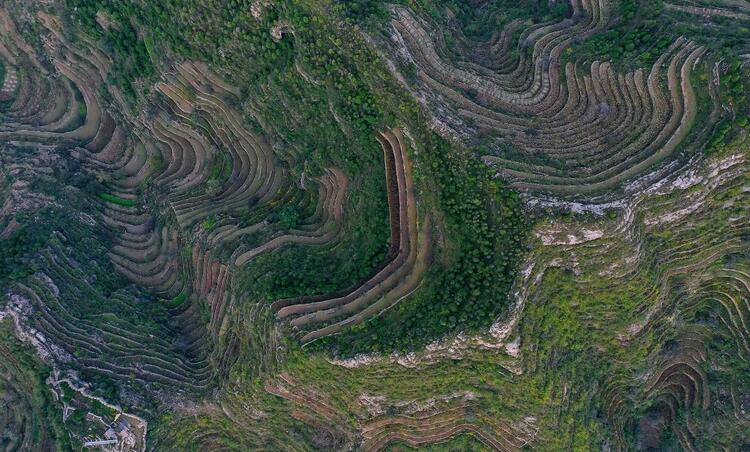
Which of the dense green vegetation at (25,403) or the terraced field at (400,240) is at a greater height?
the terraced field at (400,240)

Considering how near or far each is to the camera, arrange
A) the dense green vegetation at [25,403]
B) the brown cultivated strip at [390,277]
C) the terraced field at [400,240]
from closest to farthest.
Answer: the terraced field at [400,240] < the brown cultivated strip at [390,277] < the dense green vegetation at [25,403]

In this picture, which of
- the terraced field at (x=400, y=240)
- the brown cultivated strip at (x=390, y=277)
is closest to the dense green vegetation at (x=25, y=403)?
the terraced field at (x=400, y=240)

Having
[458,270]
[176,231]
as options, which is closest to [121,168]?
[176,231]

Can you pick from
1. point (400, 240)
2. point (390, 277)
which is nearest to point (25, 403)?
point (390, 277)

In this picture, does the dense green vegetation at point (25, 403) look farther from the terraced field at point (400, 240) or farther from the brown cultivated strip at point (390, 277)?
the brown cultivated strip at point (390, 277)

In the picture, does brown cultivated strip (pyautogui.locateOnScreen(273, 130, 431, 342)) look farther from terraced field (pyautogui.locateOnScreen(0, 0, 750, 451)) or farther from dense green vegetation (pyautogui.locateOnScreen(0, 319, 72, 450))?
dense green vegetation (pyautogui.locateOnScreen(0, 319, 72, 450))

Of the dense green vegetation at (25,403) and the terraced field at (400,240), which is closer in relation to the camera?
the terraced field at (400,240)

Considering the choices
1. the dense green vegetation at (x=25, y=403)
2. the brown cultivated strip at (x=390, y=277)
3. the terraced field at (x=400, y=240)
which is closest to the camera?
the terraced field at (x=400, y=240)

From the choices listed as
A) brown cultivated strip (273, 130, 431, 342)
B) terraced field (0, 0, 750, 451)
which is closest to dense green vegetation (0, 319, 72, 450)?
terraced field (0, 0, 750, 451)

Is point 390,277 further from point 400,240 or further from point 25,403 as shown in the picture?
point 25,403
